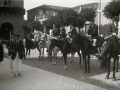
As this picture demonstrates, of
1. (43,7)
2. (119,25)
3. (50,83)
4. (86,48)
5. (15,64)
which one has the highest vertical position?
(43,7)

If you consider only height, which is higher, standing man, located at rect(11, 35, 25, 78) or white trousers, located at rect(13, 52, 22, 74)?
standing man, located at rect(11, 35, 25, 78)

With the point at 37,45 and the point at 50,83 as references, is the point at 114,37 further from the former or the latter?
the point at 37,45

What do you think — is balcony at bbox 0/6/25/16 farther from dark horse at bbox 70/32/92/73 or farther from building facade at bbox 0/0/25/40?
dark horse at bbox 70/32/92/73

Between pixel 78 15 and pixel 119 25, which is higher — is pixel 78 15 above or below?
above

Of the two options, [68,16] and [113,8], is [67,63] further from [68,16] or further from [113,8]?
[68,16]

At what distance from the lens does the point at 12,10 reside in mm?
39125

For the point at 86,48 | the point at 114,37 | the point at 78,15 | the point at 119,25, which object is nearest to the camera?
the point at 114,37

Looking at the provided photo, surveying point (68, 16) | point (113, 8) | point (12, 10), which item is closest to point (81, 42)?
point (113, 8)

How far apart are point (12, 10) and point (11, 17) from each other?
1.73m

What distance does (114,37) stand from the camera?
8.26 m

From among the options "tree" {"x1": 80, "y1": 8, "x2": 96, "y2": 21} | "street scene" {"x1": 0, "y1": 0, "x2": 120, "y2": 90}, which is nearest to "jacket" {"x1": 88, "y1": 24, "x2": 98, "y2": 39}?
"street scene" {"x1": 0, "y1": 0, "x2": 120, "y2": 90}

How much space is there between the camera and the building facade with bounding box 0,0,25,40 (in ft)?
126

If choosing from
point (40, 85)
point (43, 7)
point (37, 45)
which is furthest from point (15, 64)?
point (43, 7)

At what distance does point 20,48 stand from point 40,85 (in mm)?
2519
